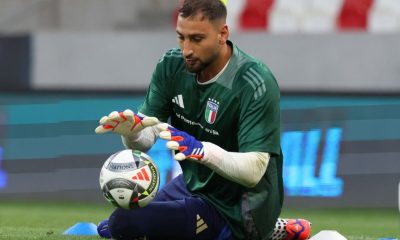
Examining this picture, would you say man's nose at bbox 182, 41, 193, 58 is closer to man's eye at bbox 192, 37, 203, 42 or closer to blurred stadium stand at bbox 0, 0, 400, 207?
man's eye at bbox 192, 37, 203, 42

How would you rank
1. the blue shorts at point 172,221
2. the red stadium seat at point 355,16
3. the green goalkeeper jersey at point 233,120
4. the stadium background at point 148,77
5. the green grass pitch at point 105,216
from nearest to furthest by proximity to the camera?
1. the green goalkeeper jersey at point 233,120
2. the blue shorts at point 172,221
3. the green grass pitch at point 105,216
4. the stadium background at point 148,77
5. the red stadium seat at point 355,16

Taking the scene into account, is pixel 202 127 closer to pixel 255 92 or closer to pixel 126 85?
pixel 255 92

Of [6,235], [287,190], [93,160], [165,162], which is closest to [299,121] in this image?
[287,190]

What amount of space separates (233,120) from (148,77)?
23.9 feet

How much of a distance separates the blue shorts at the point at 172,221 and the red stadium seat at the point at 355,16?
787 centimetres

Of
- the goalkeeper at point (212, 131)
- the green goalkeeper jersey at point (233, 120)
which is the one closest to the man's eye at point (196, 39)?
the goalkeeper at point (212, 131)

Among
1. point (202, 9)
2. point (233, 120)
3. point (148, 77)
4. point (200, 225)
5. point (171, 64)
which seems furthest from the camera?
point (148, 77)

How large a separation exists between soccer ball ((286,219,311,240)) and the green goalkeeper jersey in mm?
522

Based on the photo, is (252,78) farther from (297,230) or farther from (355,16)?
(355,16)

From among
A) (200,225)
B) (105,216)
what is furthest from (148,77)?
(200,225)

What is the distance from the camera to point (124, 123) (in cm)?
570

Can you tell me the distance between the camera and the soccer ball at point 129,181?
556 cm

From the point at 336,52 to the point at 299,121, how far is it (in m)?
1.51

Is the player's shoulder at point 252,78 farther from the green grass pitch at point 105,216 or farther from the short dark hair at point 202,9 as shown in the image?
the green grass pitch at point 105,216
